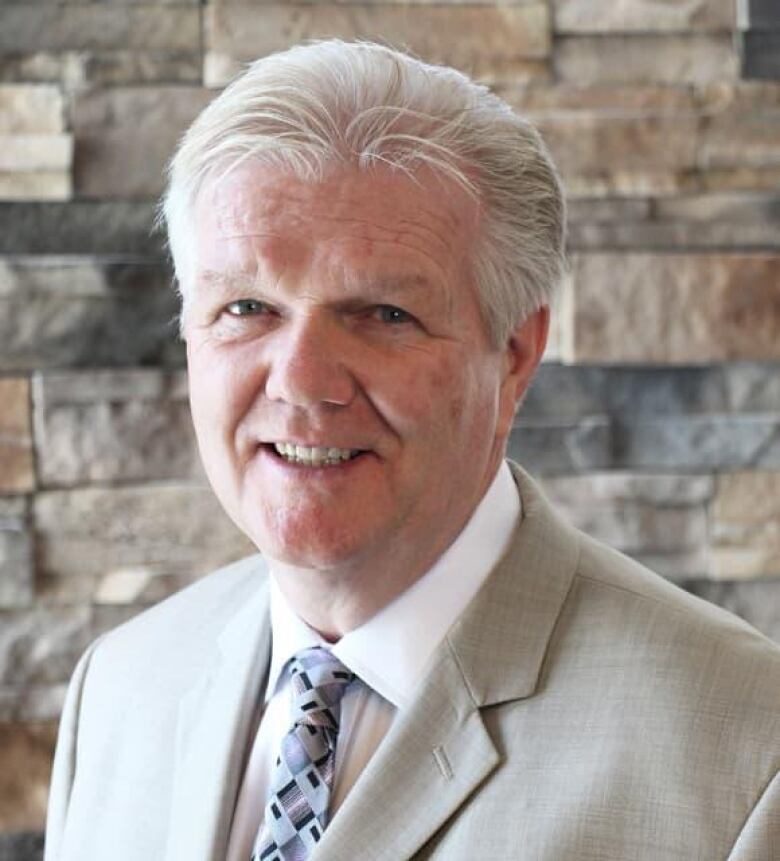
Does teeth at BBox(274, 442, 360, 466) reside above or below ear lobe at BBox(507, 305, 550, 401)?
below

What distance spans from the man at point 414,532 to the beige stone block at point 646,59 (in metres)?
0.59

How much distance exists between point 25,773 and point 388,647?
2.57ft

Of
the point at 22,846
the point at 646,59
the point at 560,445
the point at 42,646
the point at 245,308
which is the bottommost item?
the point at 22,846

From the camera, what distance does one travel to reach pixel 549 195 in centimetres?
111

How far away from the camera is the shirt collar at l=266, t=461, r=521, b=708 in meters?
1.11

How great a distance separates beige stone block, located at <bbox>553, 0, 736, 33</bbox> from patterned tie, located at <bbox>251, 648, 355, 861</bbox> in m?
0.88

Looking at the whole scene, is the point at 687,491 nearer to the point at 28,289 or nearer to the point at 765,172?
the point at 765,172

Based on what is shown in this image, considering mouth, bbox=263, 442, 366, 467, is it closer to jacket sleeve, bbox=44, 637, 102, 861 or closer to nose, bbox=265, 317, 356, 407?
nose, bbox=265, 317, 356, 407

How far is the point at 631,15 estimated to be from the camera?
164 centimetres

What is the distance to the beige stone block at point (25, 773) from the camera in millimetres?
1697

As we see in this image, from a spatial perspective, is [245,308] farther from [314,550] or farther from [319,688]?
[319,688]

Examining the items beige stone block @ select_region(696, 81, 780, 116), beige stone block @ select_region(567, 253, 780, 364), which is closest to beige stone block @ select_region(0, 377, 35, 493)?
beige stone block @ select_region(567, 253, 780, 364)

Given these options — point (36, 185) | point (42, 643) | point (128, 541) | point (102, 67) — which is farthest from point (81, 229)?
point (42, 643)

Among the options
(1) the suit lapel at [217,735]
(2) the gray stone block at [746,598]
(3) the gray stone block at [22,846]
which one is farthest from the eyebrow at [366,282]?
(3) the gray stone block at [22,846]
